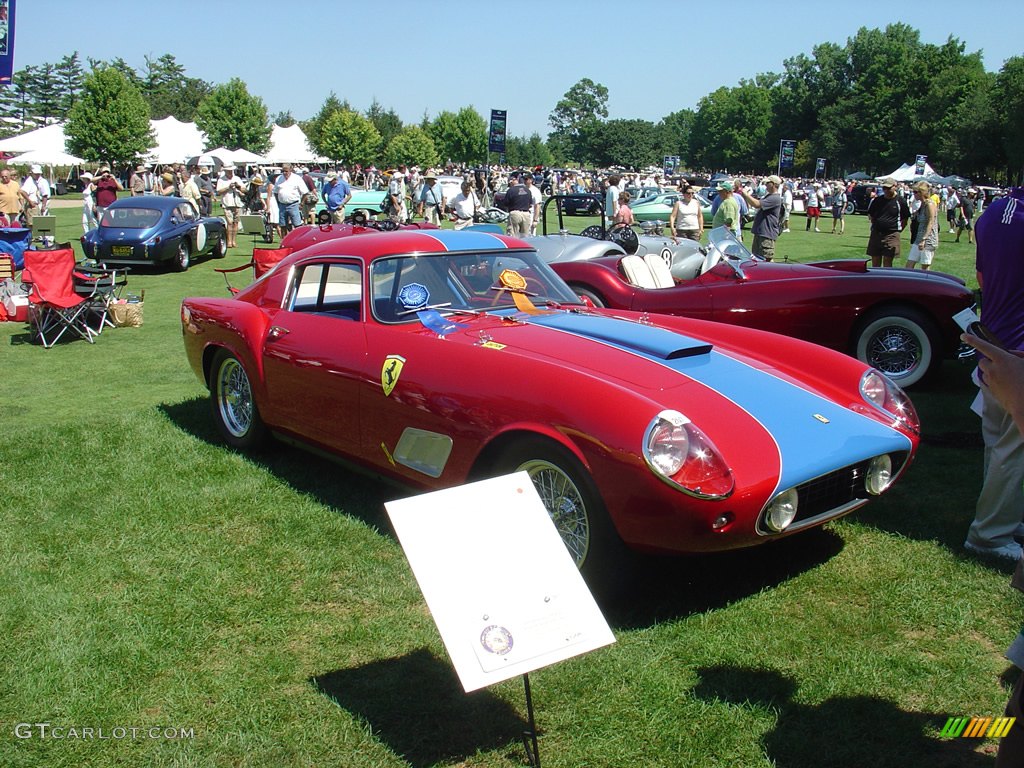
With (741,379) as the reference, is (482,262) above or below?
above

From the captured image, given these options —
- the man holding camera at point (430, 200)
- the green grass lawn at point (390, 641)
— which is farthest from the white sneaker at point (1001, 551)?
the man holding camera at point (430, 200)

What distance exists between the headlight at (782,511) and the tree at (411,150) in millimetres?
78975

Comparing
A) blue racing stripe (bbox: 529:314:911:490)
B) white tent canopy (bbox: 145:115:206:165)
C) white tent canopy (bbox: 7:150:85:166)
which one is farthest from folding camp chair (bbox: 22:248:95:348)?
white tent canopy (bbox: 145:115:206:165)

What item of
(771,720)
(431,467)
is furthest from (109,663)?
(771,720)

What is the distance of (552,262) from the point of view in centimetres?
896

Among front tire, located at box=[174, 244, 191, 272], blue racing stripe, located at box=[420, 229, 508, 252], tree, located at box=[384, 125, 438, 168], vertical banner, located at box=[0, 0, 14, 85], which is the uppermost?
tree, located at box=[384, 125, 438, 168]

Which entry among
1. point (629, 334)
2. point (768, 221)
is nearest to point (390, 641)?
point (629, 334)

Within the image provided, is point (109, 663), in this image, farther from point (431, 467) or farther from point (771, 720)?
point (771, 720)

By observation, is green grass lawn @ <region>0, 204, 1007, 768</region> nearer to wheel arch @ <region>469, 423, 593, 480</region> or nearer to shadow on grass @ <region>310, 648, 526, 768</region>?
shadow on grass @ <region>310, 648, 526, 768</region>

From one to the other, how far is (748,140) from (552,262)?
12257cm

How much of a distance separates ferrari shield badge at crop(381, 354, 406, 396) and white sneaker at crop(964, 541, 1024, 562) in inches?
117

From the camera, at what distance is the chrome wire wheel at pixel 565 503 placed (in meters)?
3.57

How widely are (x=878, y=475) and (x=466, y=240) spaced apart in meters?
2.70

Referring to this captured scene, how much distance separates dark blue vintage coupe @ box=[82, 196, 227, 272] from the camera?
50.4 ft
